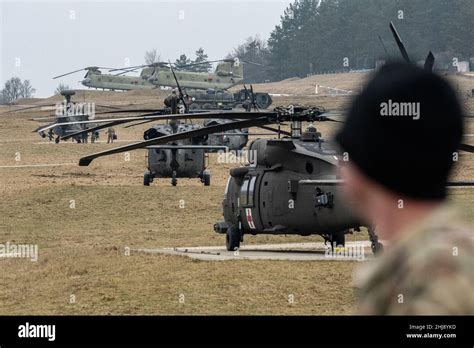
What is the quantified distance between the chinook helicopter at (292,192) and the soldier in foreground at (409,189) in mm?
16817

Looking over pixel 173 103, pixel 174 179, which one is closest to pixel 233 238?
pixel 173 103

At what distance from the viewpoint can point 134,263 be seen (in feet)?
63.8

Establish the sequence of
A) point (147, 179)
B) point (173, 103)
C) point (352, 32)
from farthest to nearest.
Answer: point (352, 32) → point (147, 179) → point (173, 103)

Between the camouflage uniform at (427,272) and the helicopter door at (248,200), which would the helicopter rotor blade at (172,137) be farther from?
the camouflage uniform at (427,272)

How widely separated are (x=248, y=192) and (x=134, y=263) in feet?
13.7

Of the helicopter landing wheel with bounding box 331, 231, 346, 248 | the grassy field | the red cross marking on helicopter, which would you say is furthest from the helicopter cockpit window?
the grassy field

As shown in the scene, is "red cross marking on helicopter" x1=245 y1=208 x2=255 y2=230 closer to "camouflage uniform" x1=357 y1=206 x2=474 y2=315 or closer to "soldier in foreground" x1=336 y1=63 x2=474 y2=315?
"soldier in foreground" x1=336 y1=63 x2=474 y2=315

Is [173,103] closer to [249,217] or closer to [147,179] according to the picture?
[147,179]

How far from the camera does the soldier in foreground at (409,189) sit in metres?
2.45

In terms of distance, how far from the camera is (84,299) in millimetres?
16234

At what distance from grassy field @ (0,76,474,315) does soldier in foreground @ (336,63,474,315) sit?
0.22 m

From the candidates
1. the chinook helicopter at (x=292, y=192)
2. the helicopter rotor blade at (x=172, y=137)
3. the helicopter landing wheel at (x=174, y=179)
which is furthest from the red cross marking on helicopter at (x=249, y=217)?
the helicopter landing wheel at (x=174, y=179)
